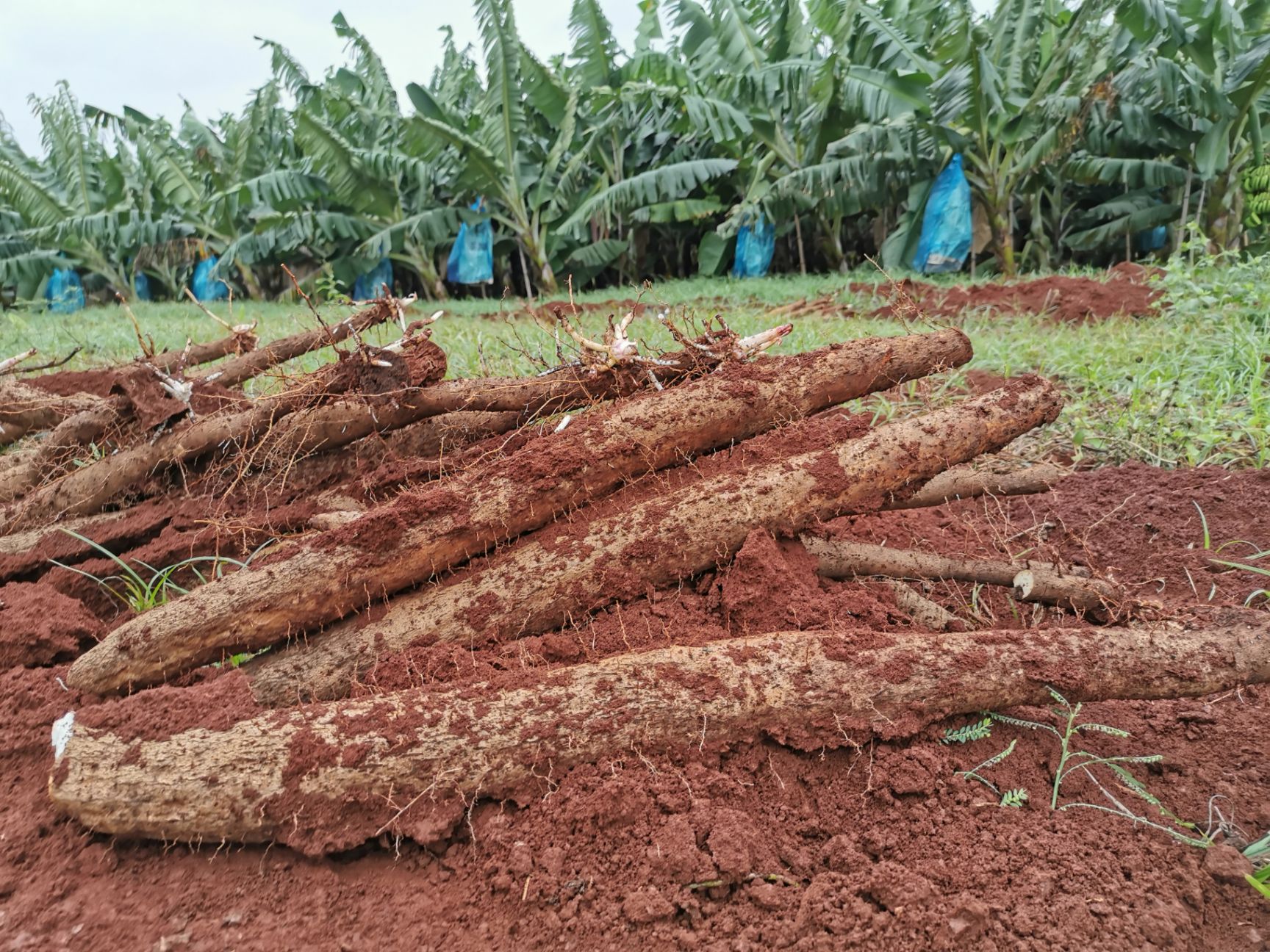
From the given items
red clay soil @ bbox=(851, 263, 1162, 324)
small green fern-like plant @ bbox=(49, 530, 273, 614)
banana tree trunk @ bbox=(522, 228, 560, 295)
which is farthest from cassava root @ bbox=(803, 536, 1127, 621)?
banana tree trunk @ bbox=(522, 228, 560, 295)

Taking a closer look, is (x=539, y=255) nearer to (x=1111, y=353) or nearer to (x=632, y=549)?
(x=1111, y=353)

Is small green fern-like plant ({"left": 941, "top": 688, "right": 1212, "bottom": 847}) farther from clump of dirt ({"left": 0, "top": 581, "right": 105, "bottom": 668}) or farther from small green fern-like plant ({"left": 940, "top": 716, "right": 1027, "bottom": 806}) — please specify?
clump of dirt ({"left": 0, "top": 581, "right": 105, "bottom": 668})

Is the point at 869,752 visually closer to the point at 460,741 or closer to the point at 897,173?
the point at 460,741

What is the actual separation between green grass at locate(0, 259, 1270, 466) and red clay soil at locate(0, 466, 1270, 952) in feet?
5.67

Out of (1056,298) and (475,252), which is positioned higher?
(475,252)

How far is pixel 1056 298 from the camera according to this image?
23.1 feet

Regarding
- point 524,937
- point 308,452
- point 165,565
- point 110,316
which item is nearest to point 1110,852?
point 524,937

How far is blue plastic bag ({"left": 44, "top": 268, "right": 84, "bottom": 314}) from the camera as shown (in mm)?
15953

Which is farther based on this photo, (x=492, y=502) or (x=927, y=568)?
(x=927, y=568)

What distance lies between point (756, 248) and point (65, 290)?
15.0 metres

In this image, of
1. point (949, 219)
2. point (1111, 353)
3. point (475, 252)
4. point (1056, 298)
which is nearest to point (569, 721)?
point (1111, 353)

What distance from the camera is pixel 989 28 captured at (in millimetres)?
9367

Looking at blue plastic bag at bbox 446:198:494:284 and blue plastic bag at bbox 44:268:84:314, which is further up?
blue plastic bag at bbox 44:268:84:314

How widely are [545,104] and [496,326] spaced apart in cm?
583
